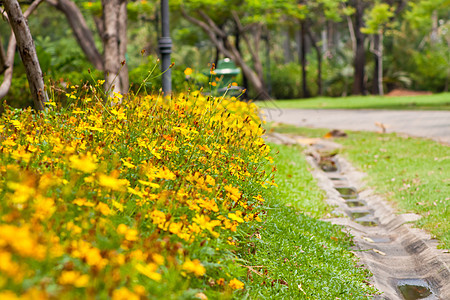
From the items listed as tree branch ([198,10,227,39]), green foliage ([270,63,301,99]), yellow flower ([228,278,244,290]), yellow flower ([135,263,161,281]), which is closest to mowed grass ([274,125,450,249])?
yellow flower ([228,278,244,290])

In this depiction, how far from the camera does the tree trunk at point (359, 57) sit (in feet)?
97.6

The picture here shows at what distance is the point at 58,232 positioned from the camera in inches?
96.7

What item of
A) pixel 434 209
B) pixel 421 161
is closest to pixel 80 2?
pixel 421 161

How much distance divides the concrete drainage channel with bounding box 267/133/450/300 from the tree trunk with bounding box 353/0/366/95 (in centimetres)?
2251

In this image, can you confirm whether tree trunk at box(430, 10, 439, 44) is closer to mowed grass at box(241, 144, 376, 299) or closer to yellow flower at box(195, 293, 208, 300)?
mowed grass at box(241, 144, 376, 299)

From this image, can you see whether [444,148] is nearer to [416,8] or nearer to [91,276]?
[91,276]

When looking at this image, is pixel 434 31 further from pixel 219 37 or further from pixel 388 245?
pixel 388 245

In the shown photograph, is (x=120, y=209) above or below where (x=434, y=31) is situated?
above

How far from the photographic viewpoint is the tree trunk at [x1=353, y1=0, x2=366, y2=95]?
29.7 meters

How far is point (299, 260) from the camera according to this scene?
439cm

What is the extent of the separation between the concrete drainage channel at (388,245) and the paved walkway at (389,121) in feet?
13.9

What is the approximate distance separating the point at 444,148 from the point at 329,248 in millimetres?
5981

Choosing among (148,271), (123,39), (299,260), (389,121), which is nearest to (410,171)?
(299,260)

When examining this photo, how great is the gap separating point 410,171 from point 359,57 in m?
22.6
